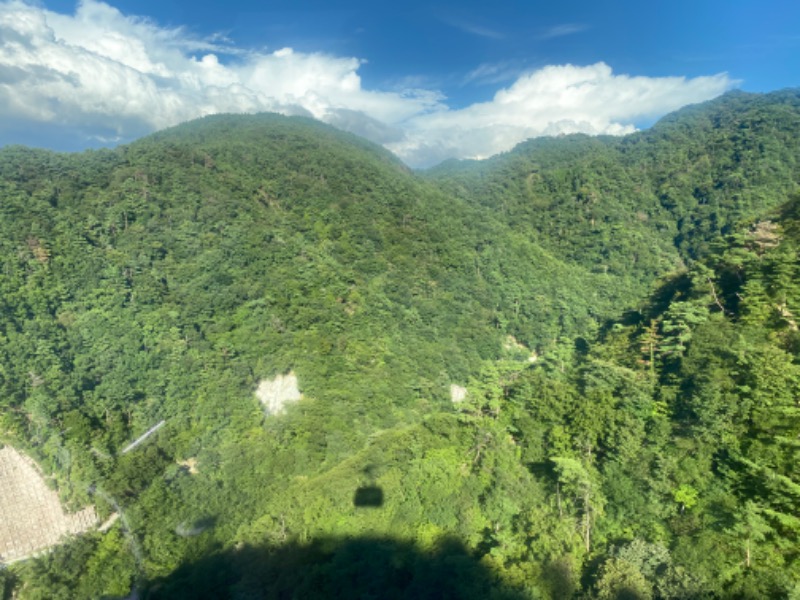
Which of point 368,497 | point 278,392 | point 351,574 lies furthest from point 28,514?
point 351,574

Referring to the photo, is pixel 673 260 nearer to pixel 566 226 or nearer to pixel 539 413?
pixel 566 226

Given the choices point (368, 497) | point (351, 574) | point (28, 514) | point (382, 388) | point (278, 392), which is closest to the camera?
point (351, 574)

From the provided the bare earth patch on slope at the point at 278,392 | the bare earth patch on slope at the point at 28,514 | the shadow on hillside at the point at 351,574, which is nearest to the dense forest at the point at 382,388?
the shadow on hillside at the point at 351,574

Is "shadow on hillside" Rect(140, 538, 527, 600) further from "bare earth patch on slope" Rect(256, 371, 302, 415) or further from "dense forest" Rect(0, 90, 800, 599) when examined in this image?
"bare earth patch on slope" Rect(256, 371, 302, 415)

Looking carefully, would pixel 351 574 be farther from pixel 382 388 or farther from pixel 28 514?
pixel 28 514

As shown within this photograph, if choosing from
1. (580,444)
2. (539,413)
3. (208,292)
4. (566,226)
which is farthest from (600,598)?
(566,226)

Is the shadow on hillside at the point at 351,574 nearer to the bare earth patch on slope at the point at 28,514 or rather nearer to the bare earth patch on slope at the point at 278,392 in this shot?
the bare earth patch on slope at the point at 28,514
